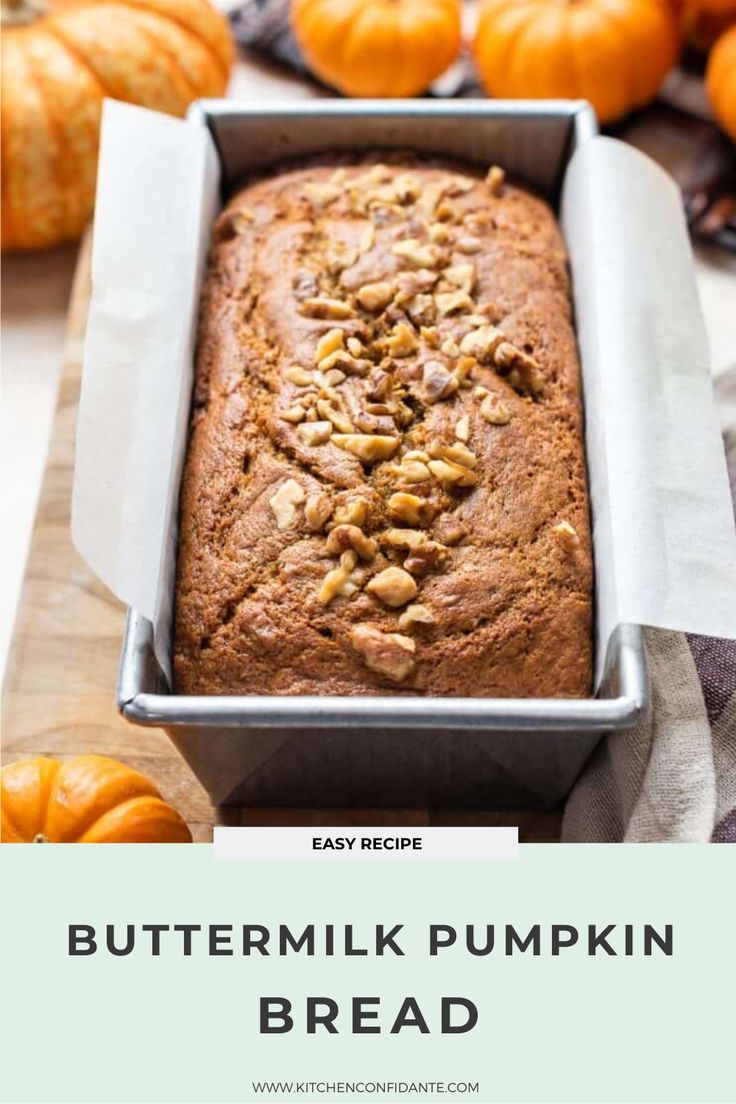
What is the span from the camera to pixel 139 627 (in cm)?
167

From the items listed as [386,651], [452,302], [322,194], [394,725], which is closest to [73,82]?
[322,194]

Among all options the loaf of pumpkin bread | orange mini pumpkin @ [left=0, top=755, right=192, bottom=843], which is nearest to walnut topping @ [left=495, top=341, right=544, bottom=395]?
the loaf of pumpkin bread

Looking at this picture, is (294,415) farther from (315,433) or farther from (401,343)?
(401,343)

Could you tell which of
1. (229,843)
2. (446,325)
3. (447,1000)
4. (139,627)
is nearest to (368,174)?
(446,325)

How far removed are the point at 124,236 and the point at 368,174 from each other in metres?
0.48

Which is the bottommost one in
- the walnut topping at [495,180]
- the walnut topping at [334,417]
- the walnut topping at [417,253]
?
the walnut topping at [334,417]

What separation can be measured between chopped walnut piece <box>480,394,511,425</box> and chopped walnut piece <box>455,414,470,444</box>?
3cm

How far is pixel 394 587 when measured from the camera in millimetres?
1730

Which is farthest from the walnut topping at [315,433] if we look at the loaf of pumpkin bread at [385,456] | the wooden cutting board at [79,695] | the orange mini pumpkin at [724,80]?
the orange mini pumpkin at [724,80]

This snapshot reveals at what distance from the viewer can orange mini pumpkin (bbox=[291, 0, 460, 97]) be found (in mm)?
2652

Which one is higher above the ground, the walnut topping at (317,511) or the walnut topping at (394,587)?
the walnut topping at (317,511)

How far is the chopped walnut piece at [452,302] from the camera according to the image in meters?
2.03

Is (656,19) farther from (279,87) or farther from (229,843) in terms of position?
(229,843)

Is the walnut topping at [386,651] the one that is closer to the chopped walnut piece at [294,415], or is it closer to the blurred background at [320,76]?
the chopped walnut piece at [294,415]
